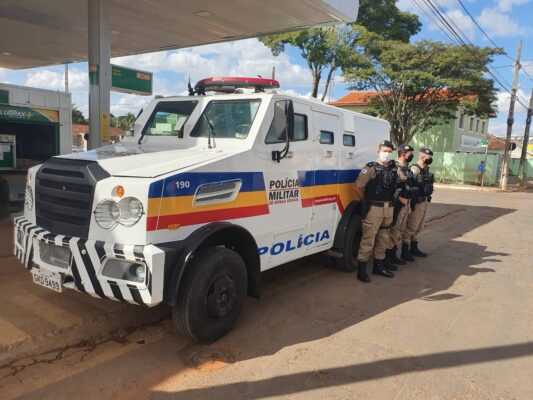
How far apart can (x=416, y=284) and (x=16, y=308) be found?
16.0 feet

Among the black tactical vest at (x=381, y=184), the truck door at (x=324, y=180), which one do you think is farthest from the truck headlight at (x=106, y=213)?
the black tactical vest at (x=381, y=184)

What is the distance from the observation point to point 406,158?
22.6 ft

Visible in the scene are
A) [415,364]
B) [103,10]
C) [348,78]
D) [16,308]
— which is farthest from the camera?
[348,78]

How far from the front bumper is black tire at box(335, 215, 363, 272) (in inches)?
132

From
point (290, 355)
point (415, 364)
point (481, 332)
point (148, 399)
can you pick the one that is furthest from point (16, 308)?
point (481, 332)

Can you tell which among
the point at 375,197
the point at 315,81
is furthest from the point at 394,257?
the point at 315,81

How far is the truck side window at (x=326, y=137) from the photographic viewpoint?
5.29 m

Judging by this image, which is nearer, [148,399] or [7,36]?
[148,399]

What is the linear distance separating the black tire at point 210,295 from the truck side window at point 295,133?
1247 millimetres

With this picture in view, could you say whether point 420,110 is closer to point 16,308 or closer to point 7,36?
point 7,36

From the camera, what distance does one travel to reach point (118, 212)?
10.6ft

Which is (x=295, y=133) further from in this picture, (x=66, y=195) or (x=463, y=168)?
(x=463, y=168)

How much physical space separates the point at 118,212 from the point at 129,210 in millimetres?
103

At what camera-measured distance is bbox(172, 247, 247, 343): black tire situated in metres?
3.46
